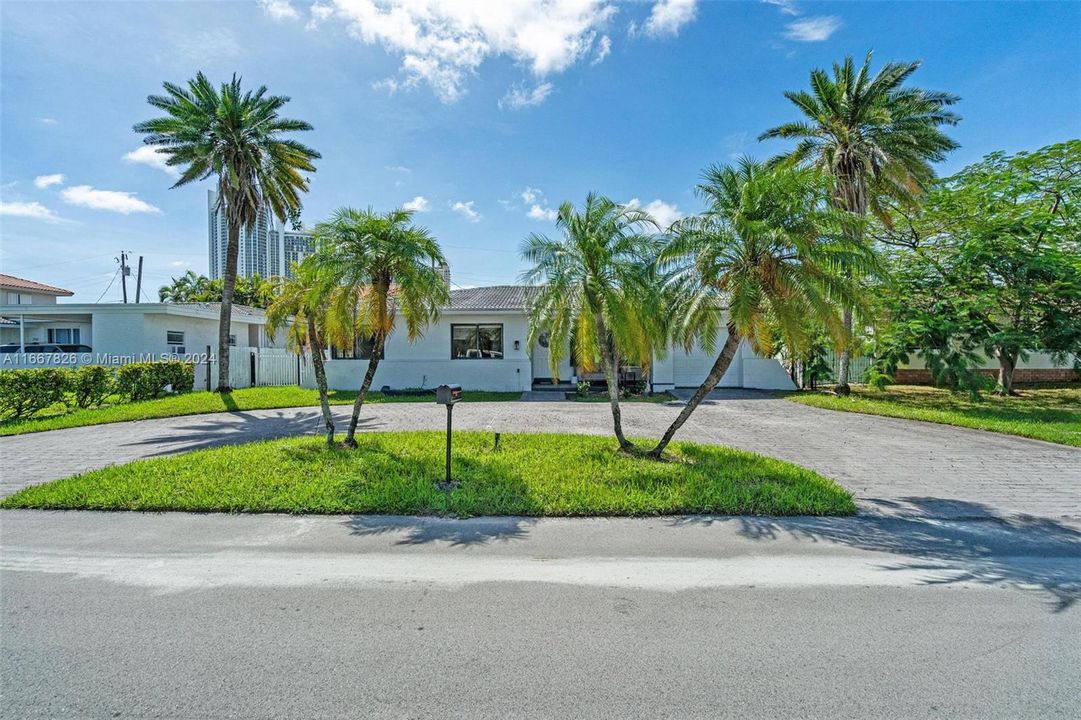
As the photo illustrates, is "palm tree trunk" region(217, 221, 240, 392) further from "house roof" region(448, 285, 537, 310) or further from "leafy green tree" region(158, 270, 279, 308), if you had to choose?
"leafy green tree" region(158, 270, 279, 308)

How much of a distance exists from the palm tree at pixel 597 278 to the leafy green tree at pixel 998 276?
34.4 ft

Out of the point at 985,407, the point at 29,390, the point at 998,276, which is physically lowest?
the point at 985,407

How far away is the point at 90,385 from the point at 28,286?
3164 centimetres

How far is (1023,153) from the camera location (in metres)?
14.7

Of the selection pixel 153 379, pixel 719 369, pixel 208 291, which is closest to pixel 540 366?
pixel 719 369

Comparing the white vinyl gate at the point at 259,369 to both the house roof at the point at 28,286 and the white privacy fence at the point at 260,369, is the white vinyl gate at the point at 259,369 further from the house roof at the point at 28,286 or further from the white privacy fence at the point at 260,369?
the house roof at the point at 28,286

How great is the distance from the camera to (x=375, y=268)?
307 inches

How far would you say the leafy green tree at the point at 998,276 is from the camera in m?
12.4

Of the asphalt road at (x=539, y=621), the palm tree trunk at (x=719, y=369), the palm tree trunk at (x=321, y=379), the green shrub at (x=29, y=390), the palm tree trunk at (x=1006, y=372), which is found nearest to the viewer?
the asphalt road at (x=539, y=621)

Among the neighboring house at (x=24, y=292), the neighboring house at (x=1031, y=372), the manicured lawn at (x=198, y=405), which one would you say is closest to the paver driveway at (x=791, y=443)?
the manicured lawn at (x=198, y=405)

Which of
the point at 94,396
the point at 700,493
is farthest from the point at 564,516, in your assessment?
the point at 94,396

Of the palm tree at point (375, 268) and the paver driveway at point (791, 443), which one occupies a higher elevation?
the palm tree at point (375, 268)

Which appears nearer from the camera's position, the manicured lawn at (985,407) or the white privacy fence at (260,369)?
the manicured lawn at (985,407)

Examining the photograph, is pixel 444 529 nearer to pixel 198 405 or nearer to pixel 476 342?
pixel 198 405
